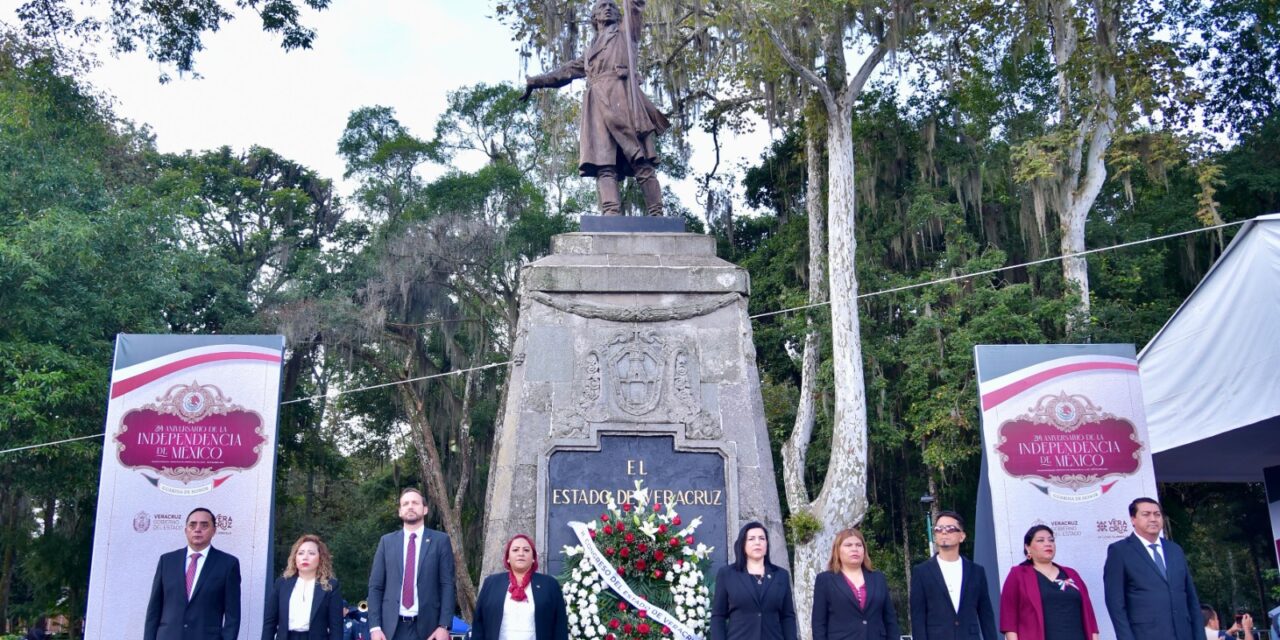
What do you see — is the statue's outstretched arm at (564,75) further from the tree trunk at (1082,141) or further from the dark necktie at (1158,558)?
the tree trunk at (1082,141)

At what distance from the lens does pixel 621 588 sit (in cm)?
695

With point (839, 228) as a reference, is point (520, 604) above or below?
below

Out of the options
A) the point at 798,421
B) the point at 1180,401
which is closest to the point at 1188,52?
the point at 798,421

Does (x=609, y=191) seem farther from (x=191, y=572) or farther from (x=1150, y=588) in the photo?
(x=1150, y=588)

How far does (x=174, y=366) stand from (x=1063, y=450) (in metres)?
6.89

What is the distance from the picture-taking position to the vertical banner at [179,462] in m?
7.83

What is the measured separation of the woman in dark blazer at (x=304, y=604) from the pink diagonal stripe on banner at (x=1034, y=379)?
5311mm

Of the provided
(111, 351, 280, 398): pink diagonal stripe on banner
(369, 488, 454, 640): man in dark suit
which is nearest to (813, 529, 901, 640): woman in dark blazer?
(369, 488, 454, 640): man in dark suit

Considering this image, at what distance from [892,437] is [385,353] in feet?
35.5

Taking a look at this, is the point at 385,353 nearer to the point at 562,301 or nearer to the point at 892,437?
the point at 892,437

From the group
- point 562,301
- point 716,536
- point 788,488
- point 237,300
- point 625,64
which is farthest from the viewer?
point 237,300

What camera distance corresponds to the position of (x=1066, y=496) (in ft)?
28.4

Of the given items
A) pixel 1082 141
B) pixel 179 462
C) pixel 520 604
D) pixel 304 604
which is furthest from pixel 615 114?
pixel 1082 141

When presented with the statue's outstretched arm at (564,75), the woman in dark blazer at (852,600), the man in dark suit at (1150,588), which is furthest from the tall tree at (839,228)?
the woman in dark blazer at (852,600)
